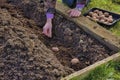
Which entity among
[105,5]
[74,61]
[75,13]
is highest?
[75,13]

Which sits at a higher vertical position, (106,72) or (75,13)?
(75,13)

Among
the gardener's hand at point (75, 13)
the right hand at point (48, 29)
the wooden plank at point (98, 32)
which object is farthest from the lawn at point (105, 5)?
the right hand at point (48, 29)

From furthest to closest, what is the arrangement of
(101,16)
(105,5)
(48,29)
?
1. (105,5)
2. (101,16)
3. (48,29)

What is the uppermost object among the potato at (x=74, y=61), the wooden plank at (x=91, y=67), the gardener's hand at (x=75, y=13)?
the gardener's hand at (x=75, y=13)

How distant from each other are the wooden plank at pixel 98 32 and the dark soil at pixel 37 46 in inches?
2.5

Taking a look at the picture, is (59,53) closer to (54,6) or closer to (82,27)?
(82,27)

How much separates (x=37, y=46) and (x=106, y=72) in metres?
0.87

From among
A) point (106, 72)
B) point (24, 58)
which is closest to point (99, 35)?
point (106, 72)

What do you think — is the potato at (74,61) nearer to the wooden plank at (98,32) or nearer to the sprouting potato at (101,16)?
the wooden plank at (98,32)

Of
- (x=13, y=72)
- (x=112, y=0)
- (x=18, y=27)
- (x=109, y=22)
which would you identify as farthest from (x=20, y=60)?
(x=112, y=0)

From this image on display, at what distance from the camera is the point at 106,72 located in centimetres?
389

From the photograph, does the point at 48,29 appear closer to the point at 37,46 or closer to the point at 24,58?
the point at 37,46

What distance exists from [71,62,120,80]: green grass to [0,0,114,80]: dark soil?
0.18 metres

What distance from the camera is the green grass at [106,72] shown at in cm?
375
